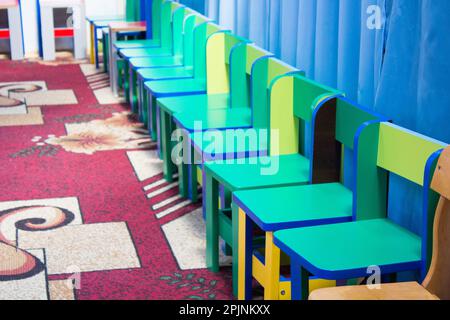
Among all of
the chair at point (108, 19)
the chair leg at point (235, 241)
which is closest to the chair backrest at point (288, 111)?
the chair leg at point (235, 241)

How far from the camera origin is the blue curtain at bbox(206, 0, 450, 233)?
2.21m

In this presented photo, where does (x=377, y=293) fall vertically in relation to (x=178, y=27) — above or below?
below

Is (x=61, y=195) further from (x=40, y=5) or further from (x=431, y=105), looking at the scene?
(x=40, y=5)

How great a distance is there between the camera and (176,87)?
4141mm

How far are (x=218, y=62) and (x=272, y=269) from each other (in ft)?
6.00

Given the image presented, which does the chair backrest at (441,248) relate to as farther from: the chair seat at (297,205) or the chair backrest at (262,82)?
the chair backrest at (262,82)

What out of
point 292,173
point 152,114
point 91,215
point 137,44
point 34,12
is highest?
point 34,12

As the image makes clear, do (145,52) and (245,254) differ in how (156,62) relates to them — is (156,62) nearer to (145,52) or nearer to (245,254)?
(145,52)

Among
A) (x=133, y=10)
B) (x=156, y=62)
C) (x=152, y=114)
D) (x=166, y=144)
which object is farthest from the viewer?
(x=133, y=10)

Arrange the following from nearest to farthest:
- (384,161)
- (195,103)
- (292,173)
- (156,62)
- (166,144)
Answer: (384,161), (292,173), (195,103), (166,144), (156,62)

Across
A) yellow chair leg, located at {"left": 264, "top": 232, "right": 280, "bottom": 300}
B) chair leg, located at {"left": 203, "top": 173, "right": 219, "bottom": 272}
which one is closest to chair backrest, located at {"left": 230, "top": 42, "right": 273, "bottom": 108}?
chair leg, located at {"left": 203, "top": 173, "right": 219, "bottom": 272}

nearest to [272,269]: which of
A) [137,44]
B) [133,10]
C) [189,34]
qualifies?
[189,34]

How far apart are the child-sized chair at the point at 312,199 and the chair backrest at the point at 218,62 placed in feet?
4.37
